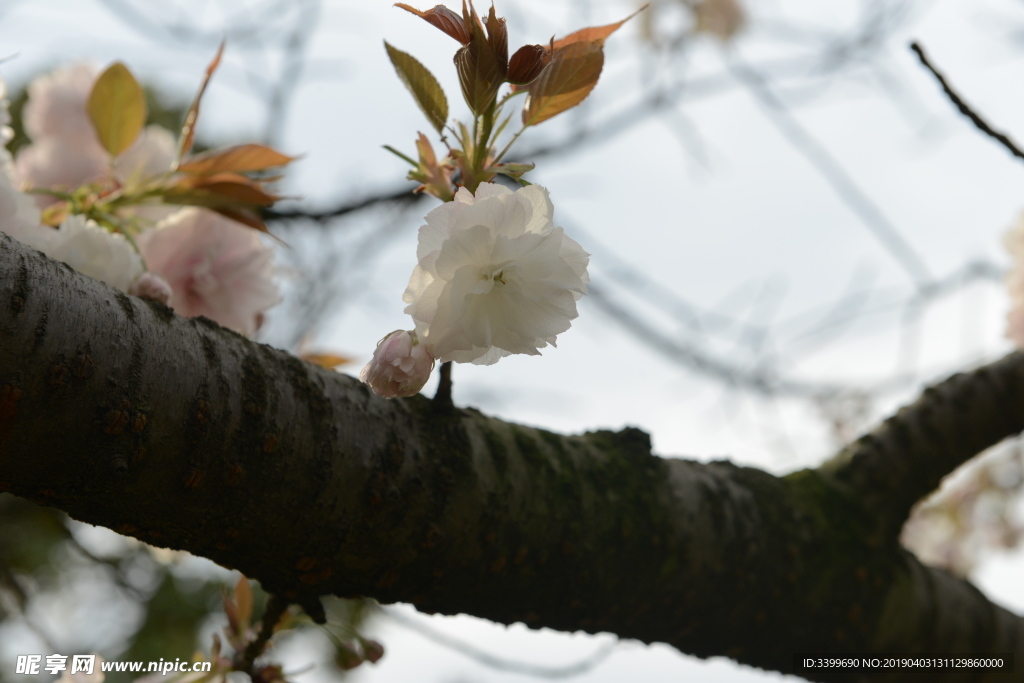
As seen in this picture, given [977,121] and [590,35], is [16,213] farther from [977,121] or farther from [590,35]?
[977,121]

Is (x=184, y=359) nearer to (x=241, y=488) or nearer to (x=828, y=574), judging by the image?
(x=241, y=488)

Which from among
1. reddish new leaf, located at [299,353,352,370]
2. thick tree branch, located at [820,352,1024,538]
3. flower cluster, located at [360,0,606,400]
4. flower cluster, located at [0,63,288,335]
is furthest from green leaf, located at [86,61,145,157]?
thick tree branch, located at [820,352,1024,538]

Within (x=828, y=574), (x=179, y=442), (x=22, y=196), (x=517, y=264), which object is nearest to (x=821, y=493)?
(x=828, y=574)

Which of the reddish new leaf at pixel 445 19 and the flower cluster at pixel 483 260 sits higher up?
the reddish new leaf at pixel 445 19

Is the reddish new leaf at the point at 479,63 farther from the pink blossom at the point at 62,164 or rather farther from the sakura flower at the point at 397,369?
the pink blossom at the point at 62,164

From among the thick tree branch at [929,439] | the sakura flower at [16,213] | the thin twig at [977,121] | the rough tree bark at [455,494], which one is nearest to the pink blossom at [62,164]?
the sakura flower at [16,213]

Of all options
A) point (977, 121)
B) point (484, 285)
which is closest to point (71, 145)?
point (484, 285)
